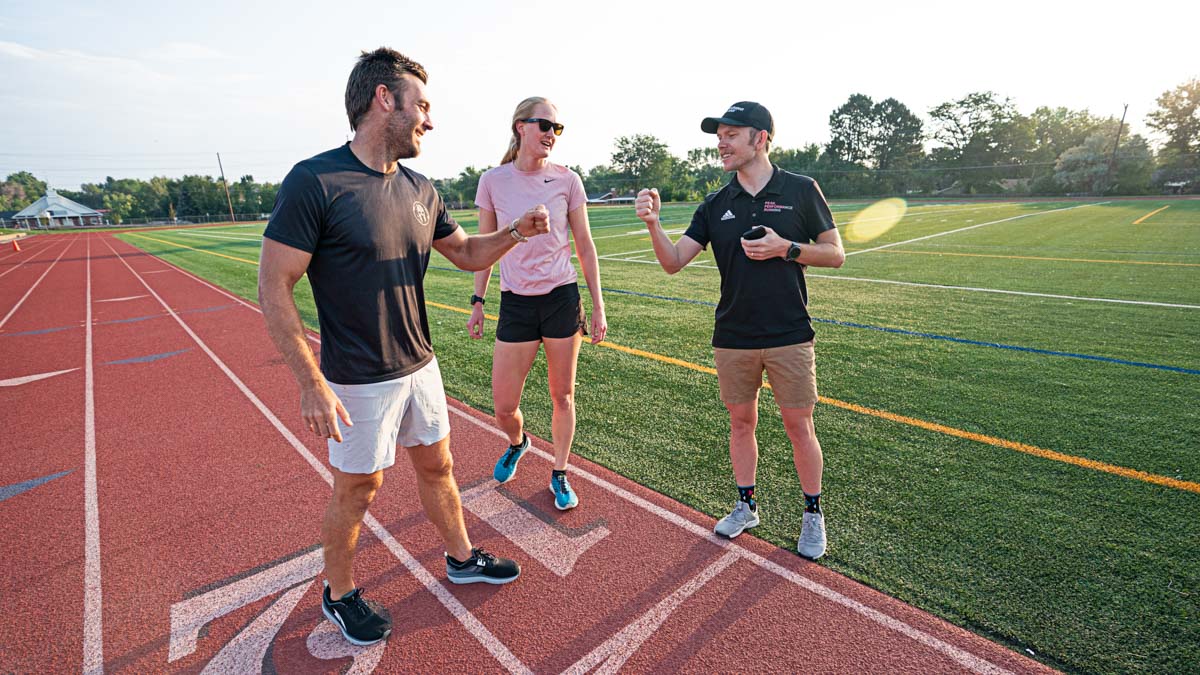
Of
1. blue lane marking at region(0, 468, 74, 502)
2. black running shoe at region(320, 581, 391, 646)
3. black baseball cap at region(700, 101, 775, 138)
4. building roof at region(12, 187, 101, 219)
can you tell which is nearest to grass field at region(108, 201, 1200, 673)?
black running shoe at region(320, 581, 391, 646)

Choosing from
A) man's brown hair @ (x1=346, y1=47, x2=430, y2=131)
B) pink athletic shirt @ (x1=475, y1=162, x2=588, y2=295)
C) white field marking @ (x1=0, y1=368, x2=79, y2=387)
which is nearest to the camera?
man's brown hair @ (x1=346, y1=47, x2=430, y2=131)

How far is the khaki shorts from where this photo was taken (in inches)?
111

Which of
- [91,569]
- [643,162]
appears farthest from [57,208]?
[91,569]

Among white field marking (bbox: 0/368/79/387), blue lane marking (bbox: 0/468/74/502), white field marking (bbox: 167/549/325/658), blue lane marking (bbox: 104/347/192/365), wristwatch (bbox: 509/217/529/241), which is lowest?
white field marking (bbox: 167/549/325/658)

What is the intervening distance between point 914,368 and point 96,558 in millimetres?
6960

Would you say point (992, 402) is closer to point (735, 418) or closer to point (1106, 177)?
point (735, 418)

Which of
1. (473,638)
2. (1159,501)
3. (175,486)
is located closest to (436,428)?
(473,638)

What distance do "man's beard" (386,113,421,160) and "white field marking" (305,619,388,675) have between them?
224 centimetres

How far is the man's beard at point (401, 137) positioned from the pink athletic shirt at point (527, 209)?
866 millimetres

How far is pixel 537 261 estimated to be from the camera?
3182 mm

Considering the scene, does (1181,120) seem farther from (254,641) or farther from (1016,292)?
(254,641)

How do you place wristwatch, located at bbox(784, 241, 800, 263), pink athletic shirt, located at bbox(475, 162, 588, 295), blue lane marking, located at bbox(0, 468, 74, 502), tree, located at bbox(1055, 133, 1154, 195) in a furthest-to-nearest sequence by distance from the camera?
tree, located at bbox(1055, 133, 1154, 195) < blue lane marking, located at bbox(0, 468, 74, 502) < pink athletic shirt, located at bbox(475, 162, 588, 295) < wristwatch, located at bbox(784, 241, 800, 263)

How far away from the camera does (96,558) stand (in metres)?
3.25

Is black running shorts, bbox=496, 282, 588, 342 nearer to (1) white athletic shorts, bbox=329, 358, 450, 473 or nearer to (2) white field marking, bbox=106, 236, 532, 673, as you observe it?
(1) white athletic shorts, bbox=329, 358, 450, 473
